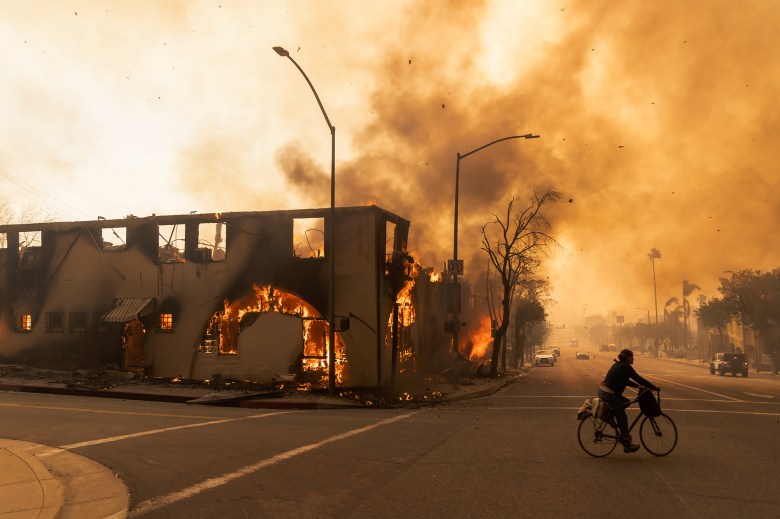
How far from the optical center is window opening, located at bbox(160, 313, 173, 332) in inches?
1126

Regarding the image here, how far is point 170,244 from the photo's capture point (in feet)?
96.8

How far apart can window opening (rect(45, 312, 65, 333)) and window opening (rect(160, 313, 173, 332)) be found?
546 cm

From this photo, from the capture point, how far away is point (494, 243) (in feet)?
135

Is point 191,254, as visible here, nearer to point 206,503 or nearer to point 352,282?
point 352,282

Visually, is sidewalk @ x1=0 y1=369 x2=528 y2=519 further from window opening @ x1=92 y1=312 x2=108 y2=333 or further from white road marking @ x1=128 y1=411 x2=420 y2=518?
window opening @ x1=92 y1=312 x2=108 y2=333

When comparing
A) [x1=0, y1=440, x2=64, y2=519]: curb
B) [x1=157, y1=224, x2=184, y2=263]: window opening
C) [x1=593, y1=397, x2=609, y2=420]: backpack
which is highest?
[x1=157, y1=224, x2=184, y2=263]: window opening

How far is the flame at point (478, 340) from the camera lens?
59.2 m

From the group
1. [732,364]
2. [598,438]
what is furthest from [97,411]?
[732,364]

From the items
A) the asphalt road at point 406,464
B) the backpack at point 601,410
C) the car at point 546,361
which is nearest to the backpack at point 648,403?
the backpack at point 601,410

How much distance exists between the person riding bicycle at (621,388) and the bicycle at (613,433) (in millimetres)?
95

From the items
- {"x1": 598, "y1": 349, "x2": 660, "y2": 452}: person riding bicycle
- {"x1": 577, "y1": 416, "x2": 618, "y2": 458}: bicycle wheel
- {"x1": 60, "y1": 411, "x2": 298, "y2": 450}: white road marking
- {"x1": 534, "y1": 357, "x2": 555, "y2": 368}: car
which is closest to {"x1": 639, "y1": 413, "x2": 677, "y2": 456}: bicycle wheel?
{"x1": 598, "y1": 349, "x2": 660, "y2": 452}: person riding bicycle

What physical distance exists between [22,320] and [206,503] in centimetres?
2851

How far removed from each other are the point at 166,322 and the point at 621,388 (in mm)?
23076

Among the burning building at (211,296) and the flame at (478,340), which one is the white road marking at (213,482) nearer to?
the burning building at (211,296)
